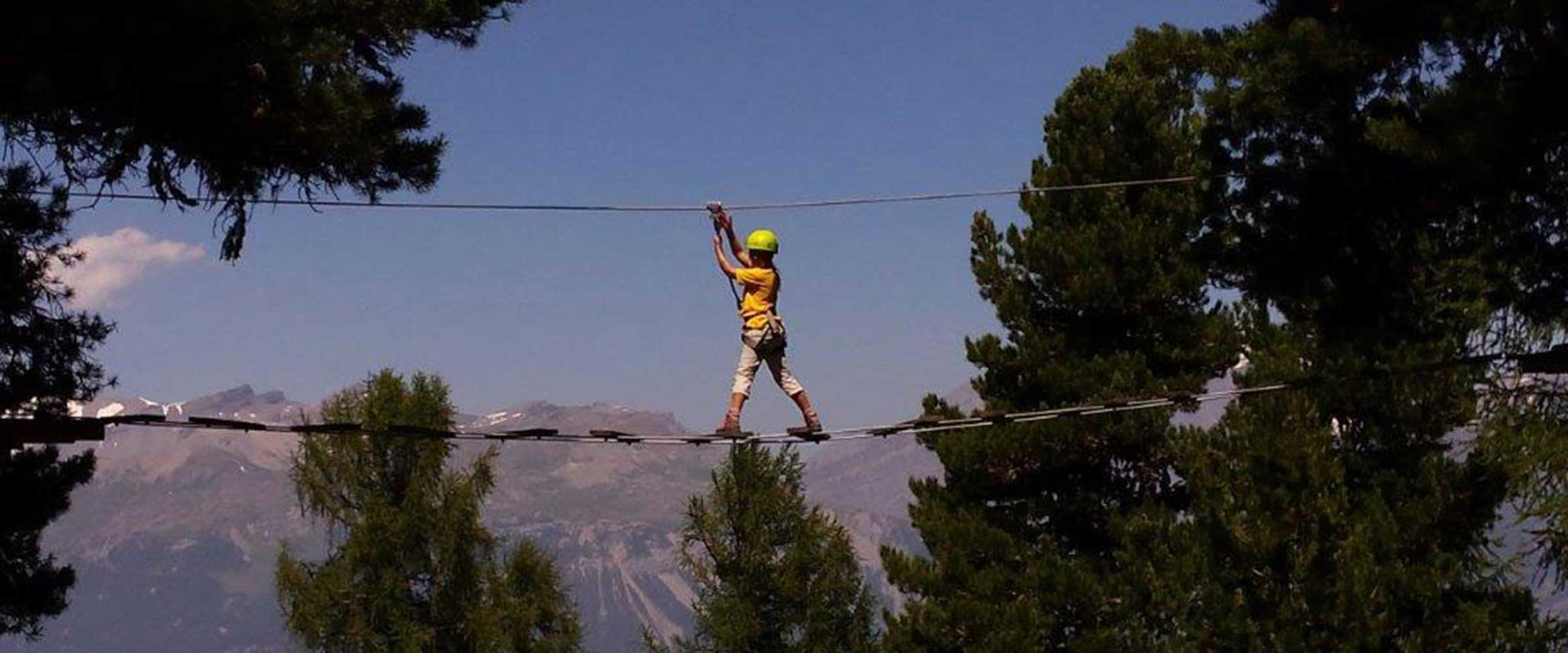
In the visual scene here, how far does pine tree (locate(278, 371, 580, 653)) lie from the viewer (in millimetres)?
40531

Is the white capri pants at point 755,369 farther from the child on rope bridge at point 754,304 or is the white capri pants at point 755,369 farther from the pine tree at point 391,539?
the pine tree at point 391,539

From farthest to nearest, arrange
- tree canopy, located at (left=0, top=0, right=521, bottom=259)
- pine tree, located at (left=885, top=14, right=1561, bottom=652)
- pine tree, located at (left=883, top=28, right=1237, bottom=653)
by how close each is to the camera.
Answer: pine tree, located at (left=883, top=28, right=1237, bottom=653) < pine tree, located at (left=885, top=14, right=1561, bottom=652) < tree canopy, located at (left=0, top=0, right=521, bottom=259)

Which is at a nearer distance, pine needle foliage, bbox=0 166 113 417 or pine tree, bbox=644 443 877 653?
pine needle foliage, bbox=0 166 113 417

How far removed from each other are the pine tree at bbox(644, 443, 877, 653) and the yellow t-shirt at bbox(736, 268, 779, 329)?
26351 mm

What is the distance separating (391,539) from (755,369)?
27.2 meters

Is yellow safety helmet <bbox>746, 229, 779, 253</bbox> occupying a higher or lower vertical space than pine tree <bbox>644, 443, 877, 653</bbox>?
higher

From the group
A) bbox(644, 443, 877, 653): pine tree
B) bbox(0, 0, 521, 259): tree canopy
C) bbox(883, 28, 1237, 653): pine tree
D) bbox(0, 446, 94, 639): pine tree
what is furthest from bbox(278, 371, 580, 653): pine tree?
bbox(0, 0, 521, 259): tree canopy

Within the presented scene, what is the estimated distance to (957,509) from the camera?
103 ft

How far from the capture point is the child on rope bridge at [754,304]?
14.7 metres

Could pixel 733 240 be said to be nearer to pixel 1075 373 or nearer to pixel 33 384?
pixel 33 384

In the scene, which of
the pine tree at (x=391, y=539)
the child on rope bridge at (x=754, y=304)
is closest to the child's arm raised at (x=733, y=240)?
the child on rope bridge at (x=754, y=304)

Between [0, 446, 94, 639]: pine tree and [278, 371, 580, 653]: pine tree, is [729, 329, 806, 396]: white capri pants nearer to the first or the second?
[0, 446, 94, 639]: pine tree

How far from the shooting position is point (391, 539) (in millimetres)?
40469

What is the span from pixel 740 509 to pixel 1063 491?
40.5 feet
